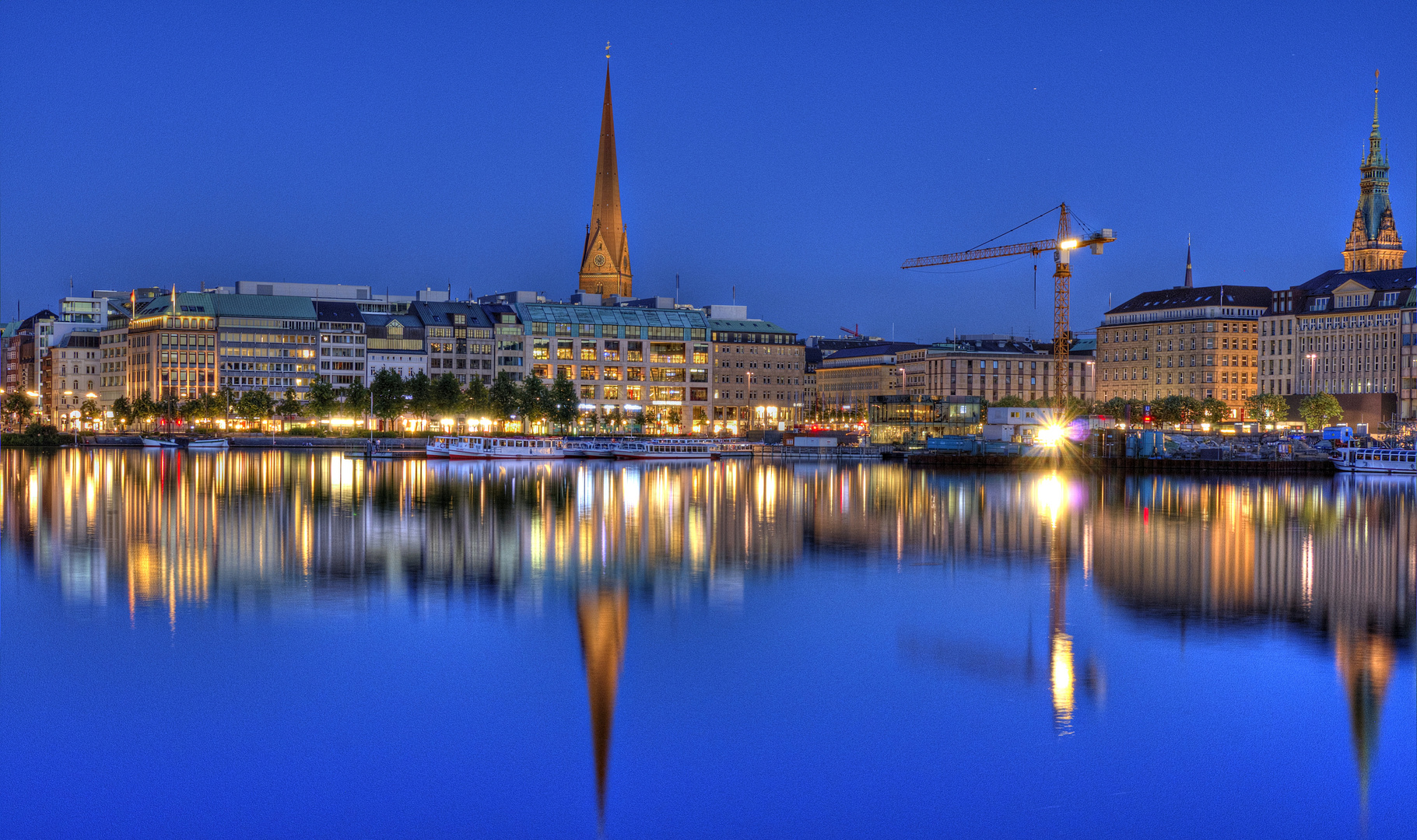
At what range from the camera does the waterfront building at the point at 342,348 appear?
6329 inches

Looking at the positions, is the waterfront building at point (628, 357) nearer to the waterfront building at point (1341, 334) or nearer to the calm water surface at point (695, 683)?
the waterfront building at point (1341, 334)

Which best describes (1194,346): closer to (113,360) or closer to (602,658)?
(113,360)

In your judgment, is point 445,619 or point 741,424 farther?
point 741,424

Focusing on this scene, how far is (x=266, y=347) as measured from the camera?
527 feet

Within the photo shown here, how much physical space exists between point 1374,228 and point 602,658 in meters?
198

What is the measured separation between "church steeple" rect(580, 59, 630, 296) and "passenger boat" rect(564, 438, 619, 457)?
2982 inches

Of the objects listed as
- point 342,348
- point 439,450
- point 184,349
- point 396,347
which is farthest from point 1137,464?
point 184,349

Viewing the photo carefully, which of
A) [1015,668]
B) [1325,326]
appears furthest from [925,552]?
[1325,326]

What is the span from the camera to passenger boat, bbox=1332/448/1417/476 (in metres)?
104

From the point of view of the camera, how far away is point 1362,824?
16.7 m

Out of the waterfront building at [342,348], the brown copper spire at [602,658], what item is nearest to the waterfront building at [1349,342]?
the waterfront building at [342,348]

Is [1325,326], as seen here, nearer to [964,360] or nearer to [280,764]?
[964,360]

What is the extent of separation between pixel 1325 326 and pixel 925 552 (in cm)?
13252

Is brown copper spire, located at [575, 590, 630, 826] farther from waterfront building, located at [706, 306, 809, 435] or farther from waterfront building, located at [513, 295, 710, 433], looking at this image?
waterfront building, located at [706, 306, 809, 435]
